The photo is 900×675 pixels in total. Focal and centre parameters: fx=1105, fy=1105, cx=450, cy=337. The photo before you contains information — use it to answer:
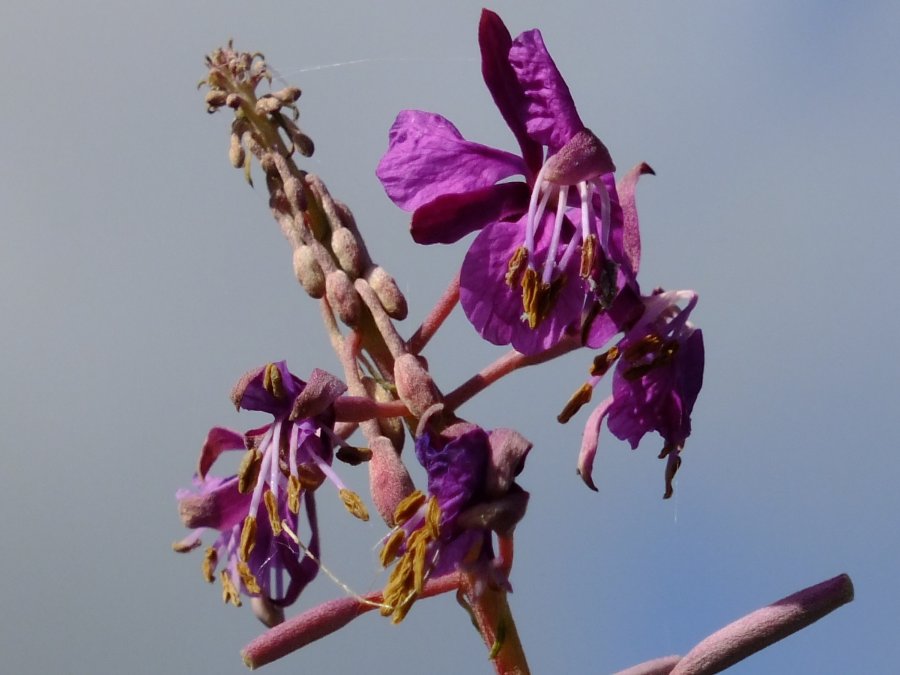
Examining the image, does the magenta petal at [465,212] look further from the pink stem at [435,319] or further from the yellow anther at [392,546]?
the yellow anther at [392,546]

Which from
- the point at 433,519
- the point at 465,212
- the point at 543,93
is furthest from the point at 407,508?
the point at 543,93

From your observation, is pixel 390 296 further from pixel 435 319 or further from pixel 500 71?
pixel 500 71

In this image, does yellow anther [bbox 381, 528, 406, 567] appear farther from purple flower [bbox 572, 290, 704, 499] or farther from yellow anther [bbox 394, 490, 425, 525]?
purple flower [bbox 572, 290, 704, 499]

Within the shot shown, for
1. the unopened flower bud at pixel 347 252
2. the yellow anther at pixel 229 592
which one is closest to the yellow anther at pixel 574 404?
the unopened flower bud at pixel 347 252

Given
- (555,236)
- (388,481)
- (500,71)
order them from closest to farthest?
(388,481) < (555,236) < (500,71)

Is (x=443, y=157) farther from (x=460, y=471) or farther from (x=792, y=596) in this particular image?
(x=792, y=596)

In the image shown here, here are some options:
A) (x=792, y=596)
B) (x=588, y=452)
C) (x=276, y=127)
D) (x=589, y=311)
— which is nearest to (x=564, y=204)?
(x=589, y=311)
